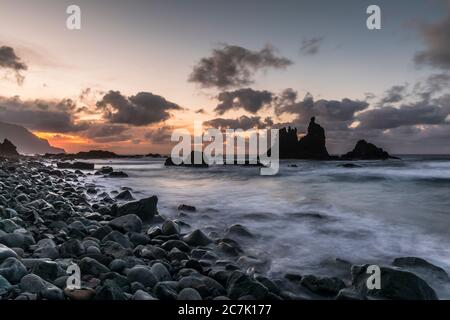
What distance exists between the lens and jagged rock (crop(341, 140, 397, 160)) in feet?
279

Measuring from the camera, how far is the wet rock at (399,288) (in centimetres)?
430

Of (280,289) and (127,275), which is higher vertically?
(127,275)

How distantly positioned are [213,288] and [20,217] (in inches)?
178

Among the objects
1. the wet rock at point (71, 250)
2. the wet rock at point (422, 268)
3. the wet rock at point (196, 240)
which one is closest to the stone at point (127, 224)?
the wet rock at point (196, 240)

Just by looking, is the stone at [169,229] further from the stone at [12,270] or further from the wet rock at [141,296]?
the stone at [12,270]

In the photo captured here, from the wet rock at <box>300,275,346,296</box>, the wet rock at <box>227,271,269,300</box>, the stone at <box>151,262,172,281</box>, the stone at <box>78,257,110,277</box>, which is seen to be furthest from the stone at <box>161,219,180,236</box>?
the wet rock at <box>300,275,346,296</box>

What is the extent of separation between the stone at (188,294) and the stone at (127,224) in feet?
11.3

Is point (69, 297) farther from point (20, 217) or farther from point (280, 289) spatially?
point (20, 217)

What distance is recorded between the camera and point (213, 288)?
420cm

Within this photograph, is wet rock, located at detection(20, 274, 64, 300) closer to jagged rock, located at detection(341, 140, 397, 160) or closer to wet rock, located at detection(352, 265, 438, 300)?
wet rock, located at detection(352, 265, 438, 300)

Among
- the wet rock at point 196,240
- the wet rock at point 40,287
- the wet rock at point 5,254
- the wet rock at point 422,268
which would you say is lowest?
the wet rock at point 422,268

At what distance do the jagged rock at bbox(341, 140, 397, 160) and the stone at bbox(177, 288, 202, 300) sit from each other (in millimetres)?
86994

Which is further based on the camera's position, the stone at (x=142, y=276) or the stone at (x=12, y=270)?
the stone at (x=142, y=276)
